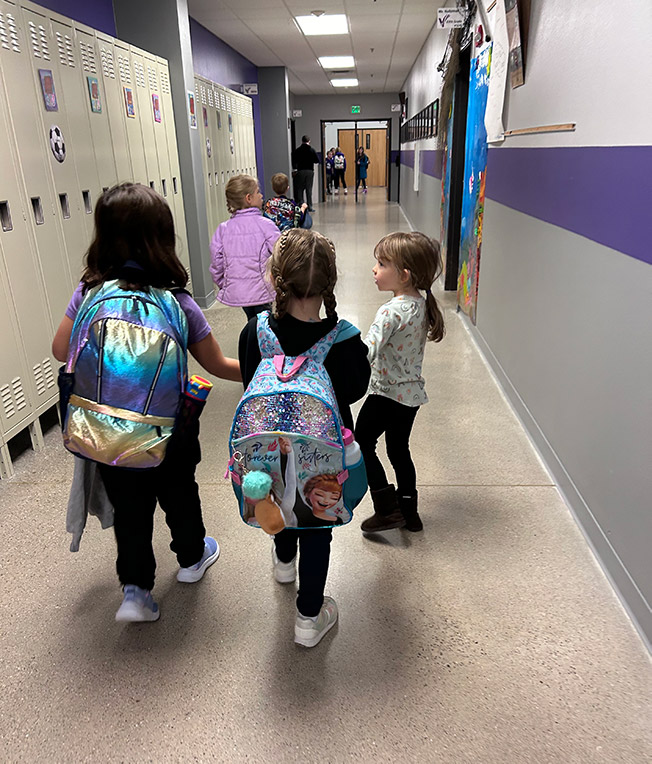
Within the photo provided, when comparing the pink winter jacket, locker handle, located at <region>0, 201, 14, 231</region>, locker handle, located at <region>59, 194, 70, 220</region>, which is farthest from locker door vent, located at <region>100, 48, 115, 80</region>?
locker handle, located at <region>0, 201, 14, 231</region>

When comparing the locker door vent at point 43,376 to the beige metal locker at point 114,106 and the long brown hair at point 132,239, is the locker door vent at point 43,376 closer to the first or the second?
the beige metal locker at point 114,106

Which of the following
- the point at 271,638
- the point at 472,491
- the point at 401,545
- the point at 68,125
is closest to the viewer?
the point at 271,638

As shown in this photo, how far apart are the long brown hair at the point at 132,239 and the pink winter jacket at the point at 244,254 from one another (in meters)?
1.76

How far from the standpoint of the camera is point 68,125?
3215 mm

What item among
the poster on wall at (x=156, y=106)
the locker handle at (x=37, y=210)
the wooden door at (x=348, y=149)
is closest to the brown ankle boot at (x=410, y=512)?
the locker handle at (x=37, y=210)

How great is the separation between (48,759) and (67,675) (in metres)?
0.26

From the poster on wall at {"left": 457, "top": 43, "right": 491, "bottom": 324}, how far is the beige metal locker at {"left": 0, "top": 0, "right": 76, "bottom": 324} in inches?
109

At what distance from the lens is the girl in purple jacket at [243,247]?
325 cm

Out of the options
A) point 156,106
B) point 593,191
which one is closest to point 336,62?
point 156,106

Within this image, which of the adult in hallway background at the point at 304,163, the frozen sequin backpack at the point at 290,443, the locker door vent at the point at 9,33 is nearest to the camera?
the frozen sequin backpack at the point at 290,443

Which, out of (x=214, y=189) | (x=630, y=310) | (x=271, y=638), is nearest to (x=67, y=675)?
(x=271, y=638)

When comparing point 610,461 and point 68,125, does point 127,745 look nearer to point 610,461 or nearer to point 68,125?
point 610,461

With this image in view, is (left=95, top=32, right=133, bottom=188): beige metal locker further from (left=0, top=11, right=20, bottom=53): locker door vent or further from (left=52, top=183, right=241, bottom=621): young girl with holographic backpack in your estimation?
(left=52, top=183, right=241, bottom=621): young girl with holographic backpack

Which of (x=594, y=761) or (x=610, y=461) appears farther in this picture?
(x=610, y=461)
